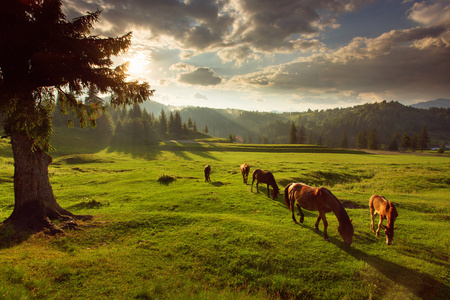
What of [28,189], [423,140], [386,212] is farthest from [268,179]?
[423,140]

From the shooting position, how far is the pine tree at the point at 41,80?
23.4 feet

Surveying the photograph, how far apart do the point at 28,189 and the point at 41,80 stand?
512 centimetres

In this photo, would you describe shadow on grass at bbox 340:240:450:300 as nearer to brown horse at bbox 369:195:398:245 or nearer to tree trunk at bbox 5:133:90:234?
brown horse at bbox 369:195:398:245

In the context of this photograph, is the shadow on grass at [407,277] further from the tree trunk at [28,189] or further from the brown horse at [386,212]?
the tree trunk at [28,189]

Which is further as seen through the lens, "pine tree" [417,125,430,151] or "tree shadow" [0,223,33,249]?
"pine tree" [417,125,430,151]

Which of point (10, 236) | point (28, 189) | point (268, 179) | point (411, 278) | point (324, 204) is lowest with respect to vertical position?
point (411, 278)

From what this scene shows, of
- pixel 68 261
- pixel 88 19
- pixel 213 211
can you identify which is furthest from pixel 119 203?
pixel 88 19

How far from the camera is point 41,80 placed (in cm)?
784

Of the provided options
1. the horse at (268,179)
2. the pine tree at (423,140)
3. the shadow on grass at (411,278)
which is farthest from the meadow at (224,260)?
the pine tree at (423,140)

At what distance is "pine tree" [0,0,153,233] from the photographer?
7.12 m

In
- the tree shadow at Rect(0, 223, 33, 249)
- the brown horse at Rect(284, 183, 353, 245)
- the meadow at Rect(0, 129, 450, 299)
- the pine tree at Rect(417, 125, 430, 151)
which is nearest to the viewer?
the meadow at Rect(0, 129, 450, 299)

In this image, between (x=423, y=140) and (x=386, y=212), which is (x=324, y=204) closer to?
(x=386, y=212)

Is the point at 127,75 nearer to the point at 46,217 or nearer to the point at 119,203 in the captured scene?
the point at 46,217

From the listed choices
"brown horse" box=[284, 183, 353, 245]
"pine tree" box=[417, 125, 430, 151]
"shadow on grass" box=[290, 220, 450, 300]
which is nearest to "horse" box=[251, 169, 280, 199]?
"brown horse" box=[284, 183, 353, 245]
